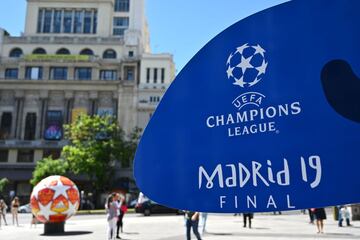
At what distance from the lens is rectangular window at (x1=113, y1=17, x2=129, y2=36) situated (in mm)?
70438

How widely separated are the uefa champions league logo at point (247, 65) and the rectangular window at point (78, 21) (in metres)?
68.4

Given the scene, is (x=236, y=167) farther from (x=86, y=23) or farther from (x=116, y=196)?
(x=86, y=23)

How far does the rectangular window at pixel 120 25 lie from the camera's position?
2773 inches

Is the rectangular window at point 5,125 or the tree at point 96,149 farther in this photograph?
the rectangular window at point 5,125

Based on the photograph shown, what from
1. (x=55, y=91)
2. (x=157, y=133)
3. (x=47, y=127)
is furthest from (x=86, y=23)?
(x=157, y=133)

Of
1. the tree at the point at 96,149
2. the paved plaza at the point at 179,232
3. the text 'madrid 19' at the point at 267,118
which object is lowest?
the paved plaza at the point at 179,232

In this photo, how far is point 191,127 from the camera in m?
3.66

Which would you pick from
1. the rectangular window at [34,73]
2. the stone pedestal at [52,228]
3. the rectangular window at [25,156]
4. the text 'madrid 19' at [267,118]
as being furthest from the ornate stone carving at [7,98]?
the text 'madrid 19' at [267,118]

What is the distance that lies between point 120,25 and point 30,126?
24.3 metres

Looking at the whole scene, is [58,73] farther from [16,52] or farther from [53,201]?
[53,201]

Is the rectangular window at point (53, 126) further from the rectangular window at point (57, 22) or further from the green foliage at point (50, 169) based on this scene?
the rectangular window at point (57, 22)

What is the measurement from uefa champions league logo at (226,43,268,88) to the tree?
1581 inches

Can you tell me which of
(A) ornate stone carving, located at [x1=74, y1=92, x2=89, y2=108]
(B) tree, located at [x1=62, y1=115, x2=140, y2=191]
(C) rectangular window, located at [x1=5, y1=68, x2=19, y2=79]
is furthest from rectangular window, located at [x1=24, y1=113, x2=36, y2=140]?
(B) tree, located at [x1=62, y1=115, x2=140, y2=191]

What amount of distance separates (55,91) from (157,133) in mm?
59419
